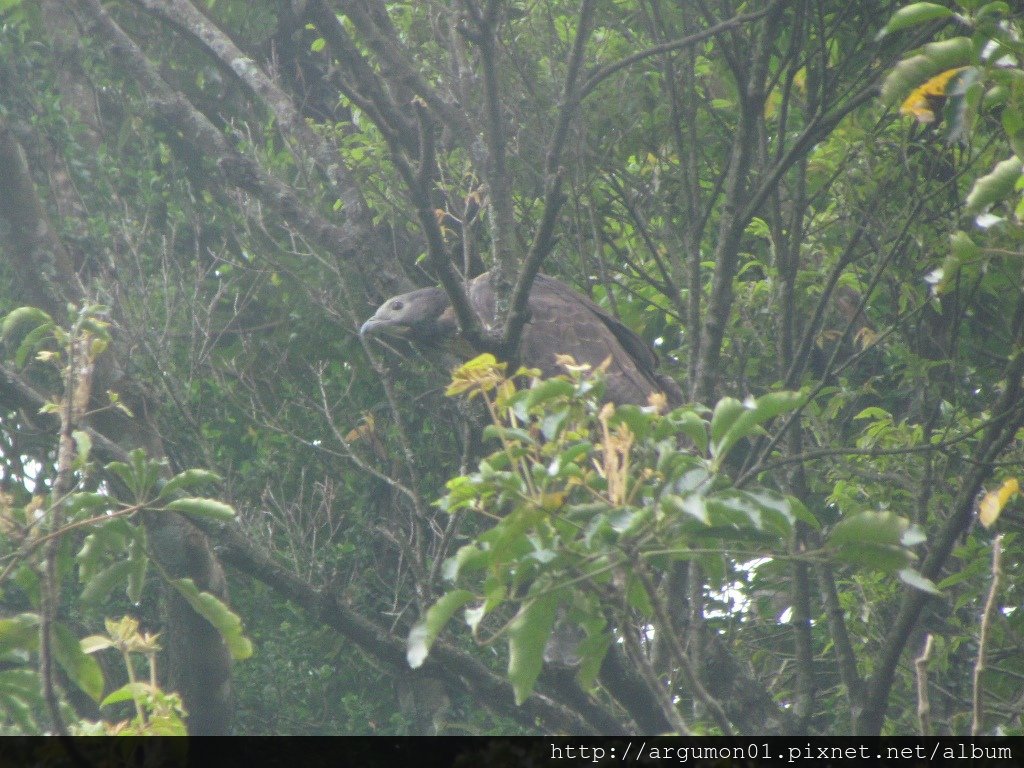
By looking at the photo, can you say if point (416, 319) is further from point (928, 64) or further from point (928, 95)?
point (928, 64)

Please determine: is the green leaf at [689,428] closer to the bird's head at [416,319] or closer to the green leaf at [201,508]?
the green leaf at [201,508]

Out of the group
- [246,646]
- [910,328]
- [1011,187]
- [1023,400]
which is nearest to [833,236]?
[910,328]

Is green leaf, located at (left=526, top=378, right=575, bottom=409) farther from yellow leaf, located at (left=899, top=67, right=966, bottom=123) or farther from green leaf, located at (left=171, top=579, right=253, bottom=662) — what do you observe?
yellow leaf, located at (left=899, top=67, right=966, bottom=123)

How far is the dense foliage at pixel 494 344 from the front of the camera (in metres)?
2.97

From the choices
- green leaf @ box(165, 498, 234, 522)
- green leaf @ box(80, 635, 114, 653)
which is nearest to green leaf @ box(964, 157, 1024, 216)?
green leaf @ box(165, 498, 234, 522)

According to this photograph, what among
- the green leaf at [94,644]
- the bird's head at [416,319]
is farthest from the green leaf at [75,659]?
the bird's head at [416,319]

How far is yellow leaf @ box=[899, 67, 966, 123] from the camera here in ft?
9.59

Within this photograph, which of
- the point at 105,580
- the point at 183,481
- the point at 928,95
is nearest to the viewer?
the point at 183,481

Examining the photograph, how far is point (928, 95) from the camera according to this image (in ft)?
10.3

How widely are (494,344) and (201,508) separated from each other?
174 cm

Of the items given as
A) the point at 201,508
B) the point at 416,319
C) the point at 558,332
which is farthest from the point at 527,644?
the point at 416,319

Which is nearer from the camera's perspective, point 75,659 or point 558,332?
point 75,659
